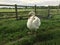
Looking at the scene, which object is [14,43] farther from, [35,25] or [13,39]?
[35,25]

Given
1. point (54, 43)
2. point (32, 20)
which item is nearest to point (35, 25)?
point (32, 20)

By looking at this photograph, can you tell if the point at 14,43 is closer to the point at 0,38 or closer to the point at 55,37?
the point at 0,38

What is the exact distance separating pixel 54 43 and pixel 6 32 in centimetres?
298

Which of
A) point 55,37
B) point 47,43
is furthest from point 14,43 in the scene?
point 55,37

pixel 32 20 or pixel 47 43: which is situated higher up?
pixel 32 20

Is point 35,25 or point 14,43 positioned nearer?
point 14,43

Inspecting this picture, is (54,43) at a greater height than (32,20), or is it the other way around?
(32,20)

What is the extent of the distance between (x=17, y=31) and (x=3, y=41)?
76.1 inches

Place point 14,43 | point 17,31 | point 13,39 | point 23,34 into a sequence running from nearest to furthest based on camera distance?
1. point 14,43
2. point 13,39
3. point 23,34
4. point 17,31

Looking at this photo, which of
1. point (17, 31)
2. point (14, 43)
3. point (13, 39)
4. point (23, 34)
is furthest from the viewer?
point (17, 31)

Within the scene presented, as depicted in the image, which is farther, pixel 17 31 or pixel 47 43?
pixel 17 31

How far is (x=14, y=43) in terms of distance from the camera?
7.80 metres

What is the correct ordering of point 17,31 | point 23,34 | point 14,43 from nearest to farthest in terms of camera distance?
point 14,43
point 23,34
point 17,31

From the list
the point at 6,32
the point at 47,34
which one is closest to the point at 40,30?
the point at 47,34
